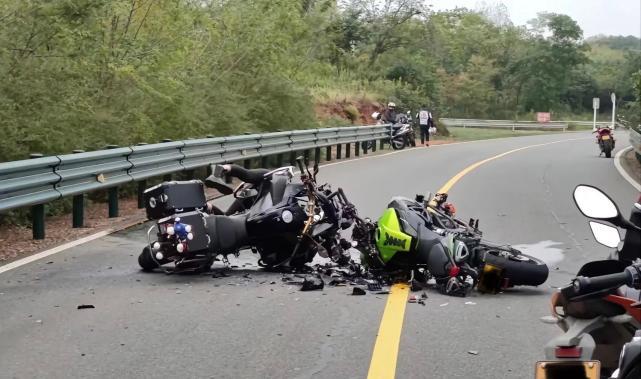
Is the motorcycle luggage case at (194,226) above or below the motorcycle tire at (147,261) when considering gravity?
above

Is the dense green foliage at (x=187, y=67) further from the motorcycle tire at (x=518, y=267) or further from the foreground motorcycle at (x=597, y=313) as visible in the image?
the foreground motorcycle at (x=597, y=313)

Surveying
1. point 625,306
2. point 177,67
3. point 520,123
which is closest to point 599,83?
point 520,123

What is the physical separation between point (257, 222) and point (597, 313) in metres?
4.88

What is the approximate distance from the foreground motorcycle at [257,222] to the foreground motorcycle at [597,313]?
451 cm

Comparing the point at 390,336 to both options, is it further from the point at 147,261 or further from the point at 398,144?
the point at 398,144

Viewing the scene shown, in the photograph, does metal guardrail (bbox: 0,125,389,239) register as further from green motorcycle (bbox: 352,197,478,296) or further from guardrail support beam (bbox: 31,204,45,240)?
green motorcycle (bbox: 352,197,478,296)

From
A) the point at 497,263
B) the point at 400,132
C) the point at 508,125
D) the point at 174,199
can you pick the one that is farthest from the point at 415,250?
the point at 508,125

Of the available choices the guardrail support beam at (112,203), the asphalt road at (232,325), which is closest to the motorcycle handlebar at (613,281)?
the asphalt road at (232,325)

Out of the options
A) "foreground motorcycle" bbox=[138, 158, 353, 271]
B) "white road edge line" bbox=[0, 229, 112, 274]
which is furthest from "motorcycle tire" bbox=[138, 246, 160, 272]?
"white road edge line" bbox=[0, 229, 112, 274]

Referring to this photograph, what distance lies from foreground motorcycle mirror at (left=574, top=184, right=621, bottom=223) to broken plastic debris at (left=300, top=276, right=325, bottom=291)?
441 cm

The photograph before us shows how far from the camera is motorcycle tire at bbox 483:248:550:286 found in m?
7.65

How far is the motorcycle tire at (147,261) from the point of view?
28.2 feet

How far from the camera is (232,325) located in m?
6.57

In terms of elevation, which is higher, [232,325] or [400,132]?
[400,132]
